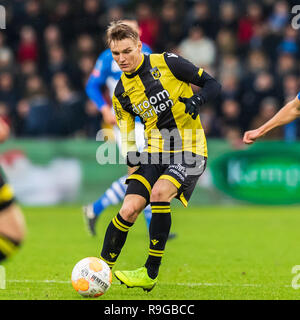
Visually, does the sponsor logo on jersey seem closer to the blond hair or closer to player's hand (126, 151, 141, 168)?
player's hand (126, 151, 141, 168)

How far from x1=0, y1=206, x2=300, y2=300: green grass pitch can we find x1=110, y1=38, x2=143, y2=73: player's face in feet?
5.98

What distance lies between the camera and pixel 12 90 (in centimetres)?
1448

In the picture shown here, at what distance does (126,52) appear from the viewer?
593 centimetres

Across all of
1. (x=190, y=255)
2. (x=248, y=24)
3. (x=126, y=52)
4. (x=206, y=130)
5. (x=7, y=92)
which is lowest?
(x=190, y=255)

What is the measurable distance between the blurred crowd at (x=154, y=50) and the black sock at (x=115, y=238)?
7.12 m

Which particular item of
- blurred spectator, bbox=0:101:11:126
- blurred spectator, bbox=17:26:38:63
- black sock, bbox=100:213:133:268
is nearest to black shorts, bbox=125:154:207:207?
black sock, bbox=100:213:133:268

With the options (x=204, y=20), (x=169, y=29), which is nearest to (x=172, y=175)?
(x=204, y=20)

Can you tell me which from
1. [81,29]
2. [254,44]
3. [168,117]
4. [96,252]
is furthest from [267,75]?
[168,117]

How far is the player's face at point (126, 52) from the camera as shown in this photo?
5.89 m

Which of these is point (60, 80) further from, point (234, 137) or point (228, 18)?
point (228, 18)

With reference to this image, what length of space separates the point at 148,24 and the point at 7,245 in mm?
10598

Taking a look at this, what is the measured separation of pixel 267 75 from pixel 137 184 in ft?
26.4

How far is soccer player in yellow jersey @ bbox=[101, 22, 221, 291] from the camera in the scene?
5.88 meters

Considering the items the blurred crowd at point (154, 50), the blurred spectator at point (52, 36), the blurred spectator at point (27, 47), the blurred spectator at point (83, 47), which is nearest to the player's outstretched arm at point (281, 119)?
the blurred crowd at point (154, 50)
